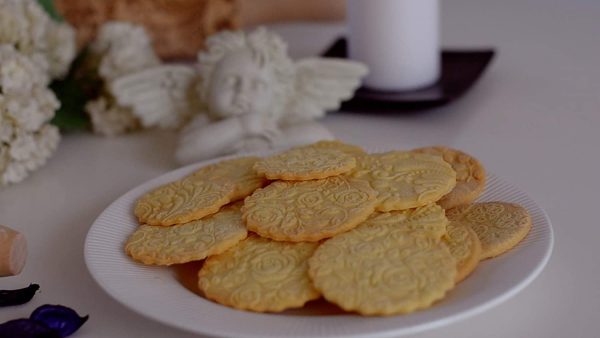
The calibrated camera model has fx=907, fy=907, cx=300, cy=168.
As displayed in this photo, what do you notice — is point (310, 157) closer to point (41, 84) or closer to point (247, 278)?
point (247, 278)

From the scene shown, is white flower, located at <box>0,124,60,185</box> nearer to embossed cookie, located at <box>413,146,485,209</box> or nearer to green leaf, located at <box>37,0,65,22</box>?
green leaf, located at <box>37,0,65,22</box>

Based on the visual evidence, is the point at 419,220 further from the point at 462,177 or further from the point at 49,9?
the point at 49,9

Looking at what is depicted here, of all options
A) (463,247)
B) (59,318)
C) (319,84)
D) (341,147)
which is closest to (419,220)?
(463,247)

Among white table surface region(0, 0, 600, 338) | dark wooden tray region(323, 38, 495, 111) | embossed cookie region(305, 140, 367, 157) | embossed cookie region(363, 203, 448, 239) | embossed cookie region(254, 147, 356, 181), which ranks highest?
embossed cookie region(254, 147, 356, 181)

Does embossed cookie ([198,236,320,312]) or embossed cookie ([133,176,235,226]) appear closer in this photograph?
embossed cookie ([198,236,320,312])

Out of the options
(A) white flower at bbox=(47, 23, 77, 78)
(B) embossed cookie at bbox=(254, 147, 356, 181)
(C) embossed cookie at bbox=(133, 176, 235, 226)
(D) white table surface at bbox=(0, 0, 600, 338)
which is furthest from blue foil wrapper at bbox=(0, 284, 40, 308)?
(A) white flower at bbox=(47, 23, 77, 78)

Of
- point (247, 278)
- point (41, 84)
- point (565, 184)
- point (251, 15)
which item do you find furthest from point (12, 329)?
point (251, 15)
